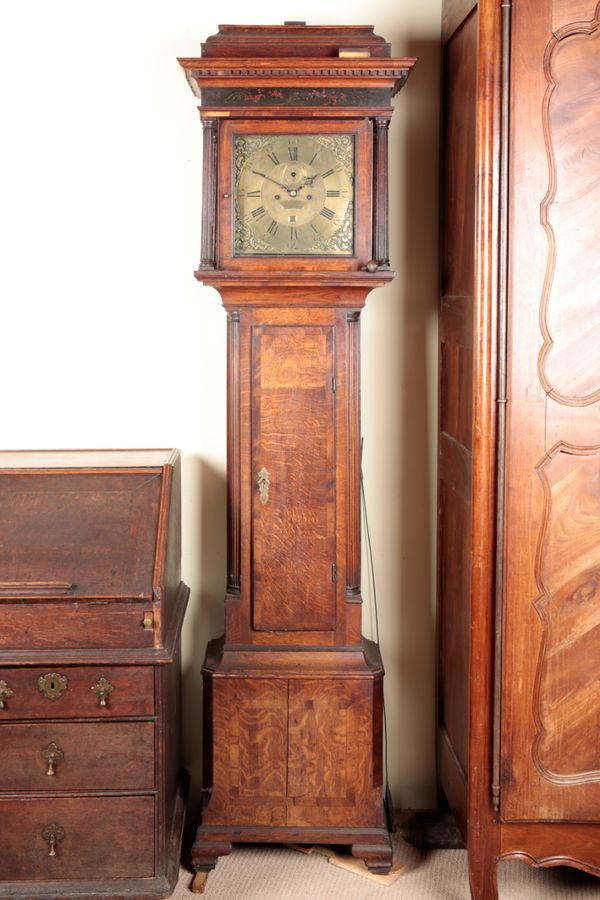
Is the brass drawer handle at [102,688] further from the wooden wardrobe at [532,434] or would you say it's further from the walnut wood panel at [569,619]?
the walnut wood panel at [569,619]

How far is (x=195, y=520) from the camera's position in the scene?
3.36 m

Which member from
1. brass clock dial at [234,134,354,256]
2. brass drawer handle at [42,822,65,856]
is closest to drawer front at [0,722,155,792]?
brass drawer handle at [42,822,65,856]

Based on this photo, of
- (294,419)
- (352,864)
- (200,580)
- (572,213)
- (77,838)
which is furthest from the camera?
(200,580)

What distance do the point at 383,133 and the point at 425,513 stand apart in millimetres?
1197

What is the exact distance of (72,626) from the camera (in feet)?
8.73

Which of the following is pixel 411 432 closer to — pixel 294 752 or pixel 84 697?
pixel 294 752

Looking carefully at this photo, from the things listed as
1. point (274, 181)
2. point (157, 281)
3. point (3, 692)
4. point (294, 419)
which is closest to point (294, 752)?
point (3, 692)

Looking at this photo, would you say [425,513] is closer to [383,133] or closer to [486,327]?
[486,327]

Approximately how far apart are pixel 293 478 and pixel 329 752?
30.9 inches

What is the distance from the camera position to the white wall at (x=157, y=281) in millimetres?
3178

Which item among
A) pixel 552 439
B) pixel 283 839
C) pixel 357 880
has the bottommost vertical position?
pixel 357 880

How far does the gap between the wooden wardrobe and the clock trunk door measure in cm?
41

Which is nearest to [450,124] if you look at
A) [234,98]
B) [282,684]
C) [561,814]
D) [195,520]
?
[234,98]

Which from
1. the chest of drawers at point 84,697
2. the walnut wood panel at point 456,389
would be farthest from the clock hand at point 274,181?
the chest of drawers at point 84,697
